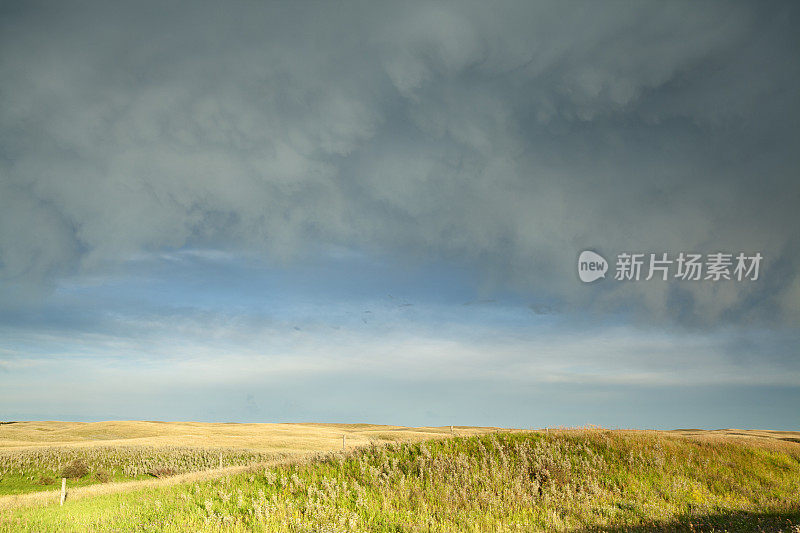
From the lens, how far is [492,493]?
13.8 meters

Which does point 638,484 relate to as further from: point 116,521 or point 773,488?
point 116,521

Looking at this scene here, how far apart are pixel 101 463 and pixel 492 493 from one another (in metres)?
44.4

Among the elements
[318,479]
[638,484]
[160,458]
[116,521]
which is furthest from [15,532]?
[160,458]

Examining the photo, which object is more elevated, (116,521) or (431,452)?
(431,452)

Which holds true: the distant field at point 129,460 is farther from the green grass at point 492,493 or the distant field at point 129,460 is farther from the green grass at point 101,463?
the green grass at point 492,493

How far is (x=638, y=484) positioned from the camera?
598 inches

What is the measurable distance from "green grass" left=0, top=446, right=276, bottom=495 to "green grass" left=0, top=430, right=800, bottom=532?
68.7 ft

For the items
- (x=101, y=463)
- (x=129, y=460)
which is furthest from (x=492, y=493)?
(x=129, y=460)

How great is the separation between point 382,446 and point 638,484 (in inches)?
370

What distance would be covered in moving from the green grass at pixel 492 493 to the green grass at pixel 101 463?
68.7ft

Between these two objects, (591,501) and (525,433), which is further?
(525,433)

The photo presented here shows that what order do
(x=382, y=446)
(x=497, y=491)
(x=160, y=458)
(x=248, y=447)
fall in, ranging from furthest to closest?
1. (x=248, y=447)
2. (x=160, y=458)
3. (x=382, y=446)
4. (x=497, y=491)

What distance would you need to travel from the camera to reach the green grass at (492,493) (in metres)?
12.0

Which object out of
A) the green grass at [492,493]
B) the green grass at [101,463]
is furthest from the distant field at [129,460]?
the green grass at [492,493]
